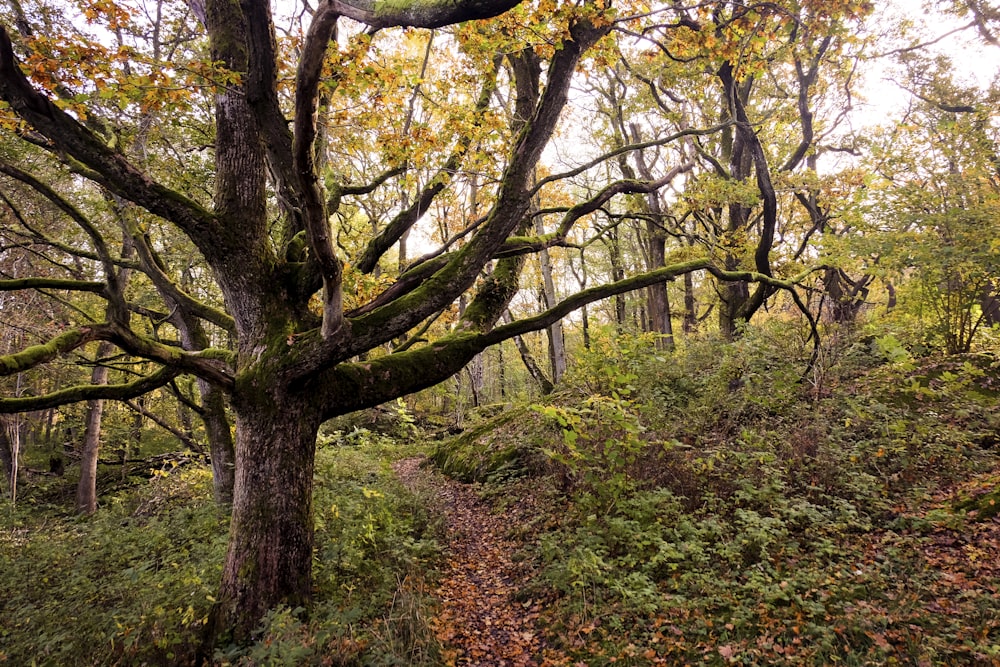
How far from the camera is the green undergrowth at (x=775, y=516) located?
3512mm

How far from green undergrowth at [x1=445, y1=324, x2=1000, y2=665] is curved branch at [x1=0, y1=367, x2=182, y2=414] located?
4.06m

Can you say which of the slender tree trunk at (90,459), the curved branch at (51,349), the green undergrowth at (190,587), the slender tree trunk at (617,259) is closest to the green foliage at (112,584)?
the green undergrowth at (190,587)

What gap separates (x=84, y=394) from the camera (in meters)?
4.30

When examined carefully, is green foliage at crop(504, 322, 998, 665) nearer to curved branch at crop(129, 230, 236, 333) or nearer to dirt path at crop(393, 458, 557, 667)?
dirt path at crop(393, 458, 557, 667)

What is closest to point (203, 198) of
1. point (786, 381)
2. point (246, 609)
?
point (246, 609)

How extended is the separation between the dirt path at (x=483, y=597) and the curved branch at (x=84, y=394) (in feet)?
11.8

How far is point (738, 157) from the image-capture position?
10.5m

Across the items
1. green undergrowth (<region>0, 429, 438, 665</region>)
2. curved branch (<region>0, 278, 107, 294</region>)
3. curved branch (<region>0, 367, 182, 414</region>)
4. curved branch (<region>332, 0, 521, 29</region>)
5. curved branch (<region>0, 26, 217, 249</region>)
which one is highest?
curved branch (<region>332, 0, 521, 29</region>)

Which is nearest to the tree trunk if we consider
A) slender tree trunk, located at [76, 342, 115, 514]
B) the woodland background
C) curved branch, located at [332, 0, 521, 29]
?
the woodland background

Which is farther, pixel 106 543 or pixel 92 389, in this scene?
pixel 106 543

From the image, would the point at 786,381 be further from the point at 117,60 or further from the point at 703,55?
the point at 117,60

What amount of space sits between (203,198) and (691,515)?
8.15 m

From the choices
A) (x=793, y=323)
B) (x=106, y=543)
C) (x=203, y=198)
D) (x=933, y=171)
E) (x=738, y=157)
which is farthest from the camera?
(x=738, y=157)

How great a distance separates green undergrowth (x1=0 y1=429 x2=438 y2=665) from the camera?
154 inches
